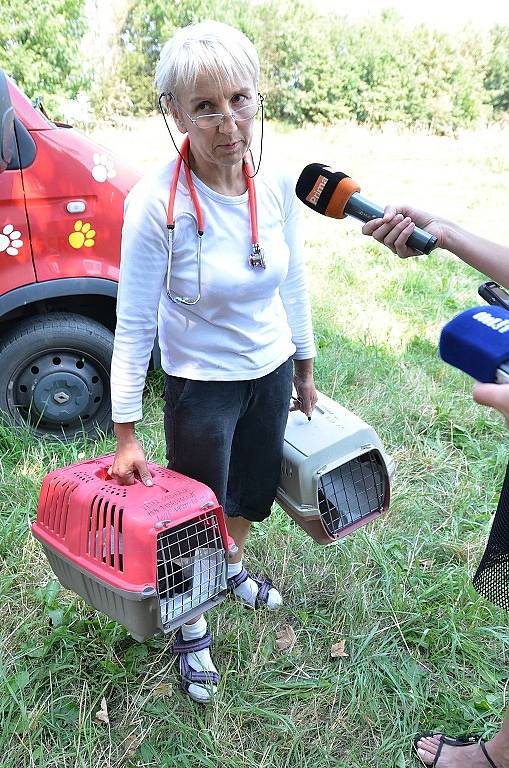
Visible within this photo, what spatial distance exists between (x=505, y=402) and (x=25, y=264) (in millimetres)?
2521

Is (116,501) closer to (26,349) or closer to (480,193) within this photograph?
(26,349)

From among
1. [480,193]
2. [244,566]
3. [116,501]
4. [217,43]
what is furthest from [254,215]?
[480,193]

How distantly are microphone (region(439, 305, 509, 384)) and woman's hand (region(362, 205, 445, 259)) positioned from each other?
17.2 inches

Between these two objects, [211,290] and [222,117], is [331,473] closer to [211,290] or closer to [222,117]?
[211,290]

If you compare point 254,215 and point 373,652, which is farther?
point 373,652

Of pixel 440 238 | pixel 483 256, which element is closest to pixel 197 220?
pixel 440 238

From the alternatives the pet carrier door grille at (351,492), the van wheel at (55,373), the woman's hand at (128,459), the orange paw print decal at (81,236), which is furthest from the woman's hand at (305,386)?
the orange paw print decal at (81,236)

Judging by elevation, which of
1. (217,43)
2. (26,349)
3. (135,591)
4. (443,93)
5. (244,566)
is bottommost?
(443,93)

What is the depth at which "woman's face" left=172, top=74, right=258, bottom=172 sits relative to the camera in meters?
1.58

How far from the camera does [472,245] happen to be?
163cm

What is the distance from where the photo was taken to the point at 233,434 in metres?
2.05

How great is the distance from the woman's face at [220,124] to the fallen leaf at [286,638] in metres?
1.73

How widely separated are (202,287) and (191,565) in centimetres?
82

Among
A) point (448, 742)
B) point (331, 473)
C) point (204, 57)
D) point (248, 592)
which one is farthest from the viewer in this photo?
point (248, 592)
